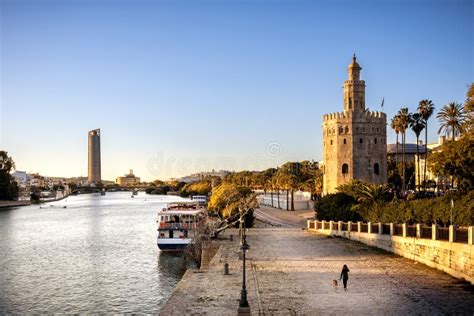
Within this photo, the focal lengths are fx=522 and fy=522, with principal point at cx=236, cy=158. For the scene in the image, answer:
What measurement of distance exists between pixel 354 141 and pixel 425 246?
39.6 metres

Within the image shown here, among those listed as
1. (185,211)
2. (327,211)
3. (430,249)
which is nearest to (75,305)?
(430,249)

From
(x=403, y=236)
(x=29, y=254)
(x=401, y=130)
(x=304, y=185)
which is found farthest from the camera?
(x=304, y=185)

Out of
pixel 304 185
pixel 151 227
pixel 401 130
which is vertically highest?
pixel 401 130

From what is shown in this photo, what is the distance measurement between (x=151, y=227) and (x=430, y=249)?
2176 inches

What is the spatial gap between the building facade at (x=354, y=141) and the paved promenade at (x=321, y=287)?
3262 centimetres

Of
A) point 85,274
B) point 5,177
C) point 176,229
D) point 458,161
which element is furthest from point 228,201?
point 5,177

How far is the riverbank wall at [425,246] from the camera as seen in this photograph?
26250 mm

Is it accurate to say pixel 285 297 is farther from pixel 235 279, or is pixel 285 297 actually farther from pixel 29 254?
pixel 29 254

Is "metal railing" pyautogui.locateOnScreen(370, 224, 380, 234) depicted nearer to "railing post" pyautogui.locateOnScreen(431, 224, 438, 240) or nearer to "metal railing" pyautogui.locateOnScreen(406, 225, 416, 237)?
"metal railing" pyautogui.locateOnScreen(406, 225, 416, 237)

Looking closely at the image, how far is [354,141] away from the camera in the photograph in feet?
231

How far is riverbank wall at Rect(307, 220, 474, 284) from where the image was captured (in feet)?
86.1

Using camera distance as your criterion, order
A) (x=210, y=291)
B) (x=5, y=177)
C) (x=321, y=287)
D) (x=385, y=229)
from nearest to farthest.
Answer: (x=210, y=291) → (x=321, y=287) → (x=385, y=229) → (x=5, y=177)

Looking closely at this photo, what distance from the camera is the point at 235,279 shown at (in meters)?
28.5

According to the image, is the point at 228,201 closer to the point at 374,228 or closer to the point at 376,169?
the point at 376,169
